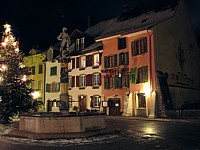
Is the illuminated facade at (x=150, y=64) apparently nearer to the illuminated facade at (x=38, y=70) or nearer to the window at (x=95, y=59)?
the window at (x=95, y=59)

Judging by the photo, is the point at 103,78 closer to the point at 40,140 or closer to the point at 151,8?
the point at 151,8

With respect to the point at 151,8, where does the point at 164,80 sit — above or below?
below

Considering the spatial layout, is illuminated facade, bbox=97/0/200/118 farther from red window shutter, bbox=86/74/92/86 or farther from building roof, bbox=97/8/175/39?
red window shutter, bbox=86/74/92/86

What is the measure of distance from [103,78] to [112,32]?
5.82 meters

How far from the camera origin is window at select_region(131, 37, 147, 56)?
27527 mm

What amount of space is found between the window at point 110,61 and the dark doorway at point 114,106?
164 inches

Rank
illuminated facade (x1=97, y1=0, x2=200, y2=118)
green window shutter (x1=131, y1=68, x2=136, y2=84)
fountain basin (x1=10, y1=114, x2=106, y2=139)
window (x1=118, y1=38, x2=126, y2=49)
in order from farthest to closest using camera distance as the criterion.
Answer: window (x1=118, y1=38, x2=126, y2=49) < green window shutter (x1=131, y1=68, x2=136, y2=84) < illuminated facade (x1=97, y1=0, x2=200, y2=118) < fountain basin (x1=10, y1=114, x2=106, y2=139)

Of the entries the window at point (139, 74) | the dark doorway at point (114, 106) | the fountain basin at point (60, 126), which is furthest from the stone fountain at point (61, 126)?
the dark doorway at point (114, 106)

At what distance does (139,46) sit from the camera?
28266mm

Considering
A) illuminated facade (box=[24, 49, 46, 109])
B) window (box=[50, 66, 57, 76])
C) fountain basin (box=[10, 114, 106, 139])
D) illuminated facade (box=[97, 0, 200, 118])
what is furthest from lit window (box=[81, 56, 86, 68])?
fountain basin (box=[10, 114, 106, 139])

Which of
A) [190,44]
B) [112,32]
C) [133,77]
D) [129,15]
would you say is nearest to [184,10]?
[190,44]

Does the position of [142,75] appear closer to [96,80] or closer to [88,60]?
[96,80]

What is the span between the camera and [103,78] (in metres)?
32.6

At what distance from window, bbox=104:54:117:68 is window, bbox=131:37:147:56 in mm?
3282
